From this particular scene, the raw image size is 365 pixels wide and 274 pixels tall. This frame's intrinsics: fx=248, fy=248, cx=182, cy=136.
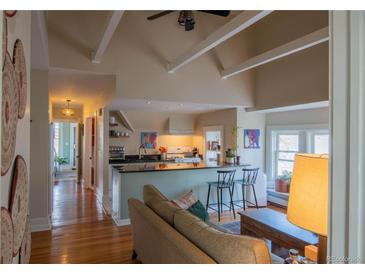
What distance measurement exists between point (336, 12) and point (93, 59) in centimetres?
425

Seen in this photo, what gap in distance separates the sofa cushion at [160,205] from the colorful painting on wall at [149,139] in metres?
4.91

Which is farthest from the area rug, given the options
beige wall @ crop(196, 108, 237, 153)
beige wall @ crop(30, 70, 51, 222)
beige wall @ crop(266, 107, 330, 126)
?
beige wall @ crop(30, 70, 51, 222)

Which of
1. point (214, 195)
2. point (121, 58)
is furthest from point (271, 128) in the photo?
point (121, 58)

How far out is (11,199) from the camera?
114cm

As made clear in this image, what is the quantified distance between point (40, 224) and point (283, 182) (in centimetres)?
488

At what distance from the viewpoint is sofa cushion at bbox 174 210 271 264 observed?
4.25 feet

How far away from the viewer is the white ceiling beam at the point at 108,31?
110 inches

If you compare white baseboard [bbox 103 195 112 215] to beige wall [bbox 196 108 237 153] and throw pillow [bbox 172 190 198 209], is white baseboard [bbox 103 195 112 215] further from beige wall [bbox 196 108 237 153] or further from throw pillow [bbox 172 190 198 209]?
beige wall [bbox 196 108 237 153]

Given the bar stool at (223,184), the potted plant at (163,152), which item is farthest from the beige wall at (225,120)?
the potted plant at (163,152)

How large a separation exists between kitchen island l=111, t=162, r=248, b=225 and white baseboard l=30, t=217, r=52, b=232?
3.50 ft

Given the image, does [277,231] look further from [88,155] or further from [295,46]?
[88,155]

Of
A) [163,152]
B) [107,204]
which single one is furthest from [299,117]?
[107,204]

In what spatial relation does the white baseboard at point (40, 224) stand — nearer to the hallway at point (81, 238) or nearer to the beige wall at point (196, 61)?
the hallway at point (81, 238)

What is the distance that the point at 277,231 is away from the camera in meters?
2.35
